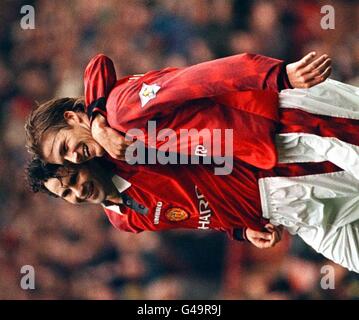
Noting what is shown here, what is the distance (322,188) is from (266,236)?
0.24m

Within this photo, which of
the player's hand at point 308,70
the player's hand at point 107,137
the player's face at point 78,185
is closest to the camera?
the player's hand at point 308,70

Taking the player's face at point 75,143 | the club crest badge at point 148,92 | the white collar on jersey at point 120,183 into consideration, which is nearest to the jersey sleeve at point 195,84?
the club crest badge at point 148,92

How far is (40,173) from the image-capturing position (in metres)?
1.93

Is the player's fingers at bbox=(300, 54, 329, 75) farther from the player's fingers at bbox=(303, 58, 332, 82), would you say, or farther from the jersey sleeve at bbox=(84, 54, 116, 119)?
the jersey sleeve at bbox=(84, 54, 116, 119)

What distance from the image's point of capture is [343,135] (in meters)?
1.70

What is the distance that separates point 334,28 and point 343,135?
41cm

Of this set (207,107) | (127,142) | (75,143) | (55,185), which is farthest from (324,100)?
(55,185)

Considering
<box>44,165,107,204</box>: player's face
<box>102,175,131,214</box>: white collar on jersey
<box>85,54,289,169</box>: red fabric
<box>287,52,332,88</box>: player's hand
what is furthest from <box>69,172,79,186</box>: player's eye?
<box>287,52,332,88</box>: player's hand

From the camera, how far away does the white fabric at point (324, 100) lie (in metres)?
1.73

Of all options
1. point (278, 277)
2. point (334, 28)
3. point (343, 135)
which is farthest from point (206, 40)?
point (278, 277)

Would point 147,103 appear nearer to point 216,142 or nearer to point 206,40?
point 216,142

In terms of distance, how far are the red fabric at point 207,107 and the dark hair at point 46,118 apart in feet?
0.41

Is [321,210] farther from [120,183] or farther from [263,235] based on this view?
[120,183]

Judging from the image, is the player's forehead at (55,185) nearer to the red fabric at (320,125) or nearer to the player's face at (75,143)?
the player's face at (75,143)
